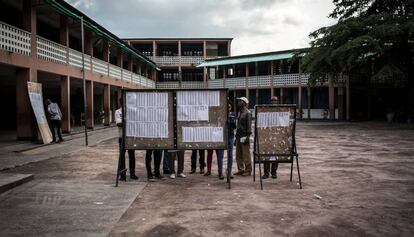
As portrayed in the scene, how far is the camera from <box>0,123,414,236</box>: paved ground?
209 inches

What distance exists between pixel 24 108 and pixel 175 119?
9.94m

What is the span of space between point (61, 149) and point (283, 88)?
28923mm

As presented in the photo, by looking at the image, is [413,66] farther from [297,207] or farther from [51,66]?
[297,207]

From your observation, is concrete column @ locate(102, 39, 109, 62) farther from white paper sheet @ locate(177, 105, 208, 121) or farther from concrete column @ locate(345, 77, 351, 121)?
white paper sheet @ locate(177, 105, 208, 121)

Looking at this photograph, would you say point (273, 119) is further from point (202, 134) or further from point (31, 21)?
point (31, 21)

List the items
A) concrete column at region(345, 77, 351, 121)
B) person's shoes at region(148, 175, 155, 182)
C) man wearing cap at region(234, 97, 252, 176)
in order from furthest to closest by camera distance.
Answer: concrete column at region(345, 77, 351, 121)
man wearing cap at region(234, 97, 252, 176)
person's shoes at region(148, 175, 155, 182)

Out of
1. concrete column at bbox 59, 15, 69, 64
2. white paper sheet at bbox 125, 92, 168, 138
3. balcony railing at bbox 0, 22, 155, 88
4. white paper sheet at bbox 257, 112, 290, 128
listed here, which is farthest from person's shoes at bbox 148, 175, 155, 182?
concrete column at bbox 59, 15, 69, 64

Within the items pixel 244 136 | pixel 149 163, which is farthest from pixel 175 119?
pixel 244 136

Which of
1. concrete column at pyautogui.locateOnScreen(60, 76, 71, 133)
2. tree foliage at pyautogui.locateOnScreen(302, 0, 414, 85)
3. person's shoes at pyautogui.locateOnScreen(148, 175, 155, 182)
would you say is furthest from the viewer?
tree foliage at pyautogui.locateOnScreen(302, 0, 414, 85)

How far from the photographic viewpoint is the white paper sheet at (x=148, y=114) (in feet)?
27.4

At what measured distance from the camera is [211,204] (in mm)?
6598

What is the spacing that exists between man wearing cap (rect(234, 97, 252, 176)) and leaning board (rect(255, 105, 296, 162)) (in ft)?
2.08

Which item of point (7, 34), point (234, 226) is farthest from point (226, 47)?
point (234, 226)

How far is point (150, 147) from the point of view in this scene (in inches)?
329
